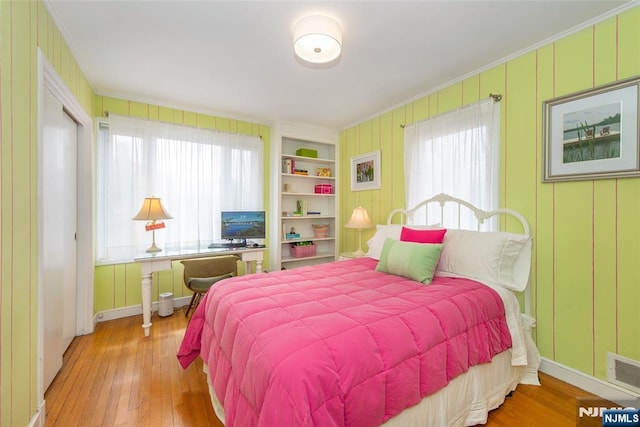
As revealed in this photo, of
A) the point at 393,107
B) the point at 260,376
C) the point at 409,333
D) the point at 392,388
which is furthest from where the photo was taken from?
the point at 393,107

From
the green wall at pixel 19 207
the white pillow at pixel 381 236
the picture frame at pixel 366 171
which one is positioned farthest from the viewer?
the picture frame at pixel 366 171

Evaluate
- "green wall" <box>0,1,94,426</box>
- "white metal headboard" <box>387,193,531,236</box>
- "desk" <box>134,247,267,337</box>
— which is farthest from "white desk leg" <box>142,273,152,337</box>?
"white metal headboard" <box>387,193,531,236</box>

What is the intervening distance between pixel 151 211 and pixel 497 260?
3237 millimetres

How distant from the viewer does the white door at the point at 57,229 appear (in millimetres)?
1788

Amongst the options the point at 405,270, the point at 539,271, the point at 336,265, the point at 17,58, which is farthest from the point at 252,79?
the point at 539,271

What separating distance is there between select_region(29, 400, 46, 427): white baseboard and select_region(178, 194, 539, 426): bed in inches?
28.6

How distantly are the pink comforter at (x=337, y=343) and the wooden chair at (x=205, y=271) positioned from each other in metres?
0.97

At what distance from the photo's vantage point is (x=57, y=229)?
79.6 inches

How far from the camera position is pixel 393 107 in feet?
10.9

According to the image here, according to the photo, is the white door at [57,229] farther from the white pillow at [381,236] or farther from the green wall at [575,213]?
the green wall at [575,213]

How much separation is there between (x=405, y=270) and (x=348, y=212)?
211cm

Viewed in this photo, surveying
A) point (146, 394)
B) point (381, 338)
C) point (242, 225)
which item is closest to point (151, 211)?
point (242, 225)

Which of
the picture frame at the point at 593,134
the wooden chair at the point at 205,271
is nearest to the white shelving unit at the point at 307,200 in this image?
the wooden chair at the point at 205,271

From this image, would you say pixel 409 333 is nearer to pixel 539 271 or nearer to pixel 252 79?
pixel 539 271
